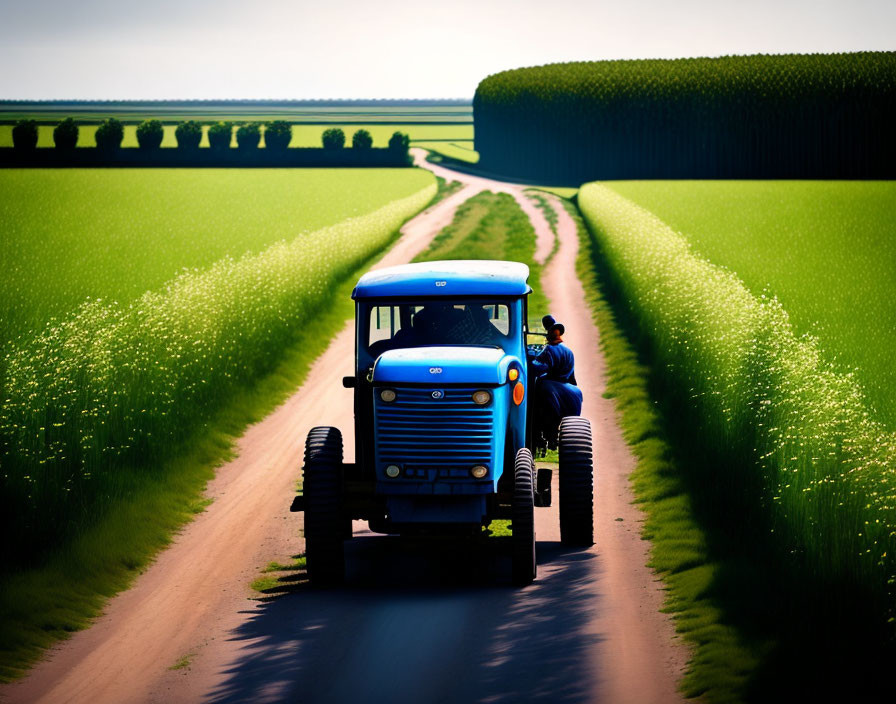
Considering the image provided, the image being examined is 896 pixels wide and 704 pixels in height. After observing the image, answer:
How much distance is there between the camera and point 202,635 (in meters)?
10.3

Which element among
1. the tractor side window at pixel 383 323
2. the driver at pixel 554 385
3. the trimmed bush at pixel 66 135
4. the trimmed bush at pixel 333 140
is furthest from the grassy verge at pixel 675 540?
the trimmed bush at pixel 66 135

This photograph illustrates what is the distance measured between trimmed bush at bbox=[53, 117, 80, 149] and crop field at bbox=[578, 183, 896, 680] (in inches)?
3039

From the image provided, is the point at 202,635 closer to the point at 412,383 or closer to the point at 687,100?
the point at 412,383

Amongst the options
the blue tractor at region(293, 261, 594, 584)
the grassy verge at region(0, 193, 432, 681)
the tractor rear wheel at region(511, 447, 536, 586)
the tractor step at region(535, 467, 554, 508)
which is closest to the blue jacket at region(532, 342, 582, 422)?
the blue tractor at region(293, 261, 594, 584)

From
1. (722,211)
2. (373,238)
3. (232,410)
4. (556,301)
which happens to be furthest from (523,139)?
(232,410)

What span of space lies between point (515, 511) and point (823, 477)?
3044mm

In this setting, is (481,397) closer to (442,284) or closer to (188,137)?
(442,284)

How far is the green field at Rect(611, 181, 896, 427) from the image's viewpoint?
20516 millimetres

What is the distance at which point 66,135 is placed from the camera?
99188mm

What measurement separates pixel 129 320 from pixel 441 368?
10046mm

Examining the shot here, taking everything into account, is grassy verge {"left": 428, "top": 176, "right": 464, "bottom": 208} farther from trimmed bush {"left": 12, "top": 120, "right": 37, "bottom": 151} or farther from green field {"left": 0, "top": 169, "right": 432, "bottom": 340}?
trimmed bush {"left": 12, "top": 120, "right": 37, "bottom": 151}

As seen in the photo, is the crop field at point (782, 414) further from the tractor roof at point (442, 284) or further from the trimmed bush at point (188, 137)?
the trimmed bush at point (188, 137)

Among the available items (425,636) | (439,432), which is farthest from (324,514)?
(425,636)

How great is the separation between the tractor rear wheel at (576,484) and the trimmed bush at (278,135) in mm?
96586
